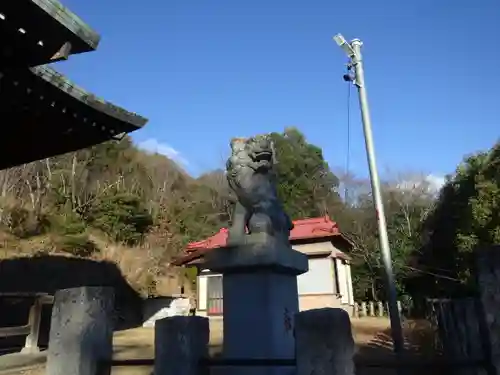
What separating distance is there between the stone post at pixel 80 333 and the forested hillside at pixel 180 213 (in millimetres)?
4307

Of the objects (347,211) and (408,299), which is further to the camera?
(347,211)

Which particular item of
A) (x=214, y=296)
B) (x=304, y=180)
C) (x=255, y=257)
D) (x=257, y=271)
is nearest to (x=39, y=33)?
(x=255, y=257)

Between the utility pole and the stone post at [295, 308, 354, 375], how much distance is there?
6.10 meters

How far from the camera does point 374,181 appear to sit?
891cm

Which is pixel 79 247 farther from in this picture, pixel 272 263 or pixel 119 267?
pixel 272 263

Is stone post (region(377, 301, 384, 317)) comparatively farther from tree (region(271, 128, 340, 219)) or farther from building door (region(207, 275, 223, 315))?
tree (region(271, 128, 340, 219))

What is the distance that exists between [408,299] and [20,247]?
57.5 ft

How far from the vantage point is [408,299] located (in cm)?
2011

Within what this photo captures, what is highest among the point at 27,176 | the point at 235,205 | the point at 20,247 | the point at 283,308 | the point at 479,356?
the point at 27,176

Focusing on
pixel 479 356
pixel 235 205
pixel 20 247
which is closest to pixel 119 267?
pixel 20 247

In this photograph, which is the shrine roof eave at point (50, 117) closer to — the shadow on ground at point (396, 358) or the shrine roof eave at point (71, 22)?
the shrine roof eave at point (71, 22)

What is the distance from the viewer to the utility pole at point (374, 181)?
7855 mm

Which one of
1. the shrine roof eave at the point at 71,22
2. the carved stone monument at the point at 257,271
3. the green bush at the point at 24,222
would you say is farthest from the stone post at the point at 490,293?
the green bush at the point at 24,222

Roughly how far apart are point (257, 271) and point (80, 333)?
6.18ft
